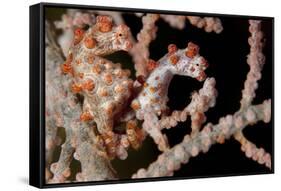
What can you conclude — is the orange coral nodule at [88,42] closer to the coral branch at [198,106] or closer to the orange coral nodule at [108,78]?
the orange coral nodule at [108,78]

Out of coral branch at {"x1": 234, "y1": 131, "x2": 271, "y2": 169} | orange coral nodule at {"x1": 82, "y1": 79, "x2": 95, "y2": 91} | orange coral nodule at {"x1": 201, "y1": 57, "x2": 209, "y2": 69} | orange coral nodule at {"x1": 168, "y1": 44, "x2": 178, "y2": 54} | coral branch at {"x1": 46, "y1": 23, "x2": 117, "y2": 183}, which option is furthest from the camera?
coral branch at {"x1": 234, "y1": 131, "x2": 271, "y2": 169}

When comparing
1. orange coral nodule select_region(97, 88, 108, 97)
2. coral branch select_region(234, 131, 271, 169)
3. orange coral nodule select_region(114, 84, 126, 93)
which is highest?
orange coral nodule select_region(114, 84, 126, 93)

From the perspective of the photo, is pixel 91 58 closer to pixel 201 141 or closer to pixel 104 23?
pixel 104 23

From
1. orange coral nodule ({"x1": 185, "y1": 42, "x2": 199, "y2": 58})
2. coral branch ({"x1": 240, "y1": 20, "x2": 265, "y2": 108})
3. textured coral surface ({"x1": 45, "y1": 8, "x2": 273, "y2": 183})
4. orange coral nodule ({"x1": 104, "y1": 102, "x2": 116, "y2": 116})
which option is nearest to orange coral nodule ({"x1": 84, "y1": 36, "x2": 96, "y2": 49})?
textured coral surface ({"x1": 45, "y1": 8, "x2": 273, "y2": 183})

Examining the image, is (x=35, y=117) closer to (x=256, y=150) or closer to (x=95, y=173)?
(x=95, y=173)

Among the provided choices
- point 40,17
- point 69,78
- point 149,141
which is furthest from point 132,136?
point 40,17

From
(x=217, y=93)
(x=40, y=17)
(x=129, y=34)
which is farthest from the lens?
(x=217, y=93)

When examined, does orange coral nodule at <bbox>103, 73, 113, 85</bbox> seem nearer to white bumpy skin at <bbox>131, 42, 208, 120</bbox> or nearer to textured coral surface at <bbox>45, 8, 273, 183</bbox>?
textured coral surface at <bbox>45, 8, 273, 183</bbox>
